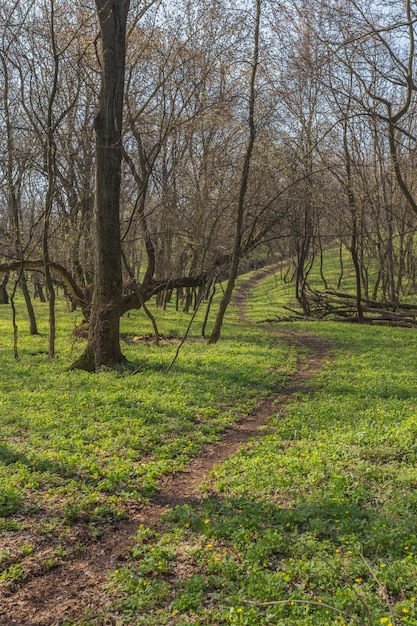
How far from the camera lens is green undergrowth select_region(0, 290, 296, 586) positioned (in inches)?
217

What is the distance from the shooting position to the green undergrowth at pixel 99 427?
5504 millimetres

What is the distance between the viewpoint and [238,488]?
5.97m

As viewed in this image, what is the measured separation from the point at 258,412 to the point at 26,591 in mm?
6023

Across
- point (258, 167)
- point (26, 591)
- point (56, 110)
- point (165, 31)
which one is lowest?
point (26, 591)

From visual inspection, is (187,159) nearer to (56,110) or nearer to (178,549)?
(56,110)

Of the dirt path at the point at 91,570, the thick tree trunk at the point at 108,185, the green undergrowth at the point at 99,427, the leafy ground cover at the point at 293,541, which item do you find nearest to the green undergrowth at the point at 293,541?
the leafy ground cover at the point at 293,541

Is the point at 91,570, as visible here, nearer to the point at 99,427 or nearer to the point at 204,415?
the point at 99,427

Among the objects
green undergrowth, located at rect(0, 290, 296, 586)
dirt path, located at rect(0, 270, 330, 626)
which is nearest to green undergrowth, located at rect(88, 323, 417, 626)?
dirt path, located at rect(0, 270, 330, 626)

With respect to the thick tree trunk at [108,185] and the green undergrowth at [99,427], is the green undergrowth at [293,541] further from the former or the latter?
the thick tree trunk at [108,185]

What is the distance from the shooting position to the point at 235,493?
5926mm

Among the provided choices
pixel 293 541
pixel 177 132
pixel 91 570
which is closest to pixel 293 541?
pixel 293 541

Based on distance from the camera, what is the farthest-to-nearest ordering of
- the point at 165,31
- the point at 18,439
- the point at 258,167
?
the point at 258,167 < the point at 165,31 < the point at 18,439

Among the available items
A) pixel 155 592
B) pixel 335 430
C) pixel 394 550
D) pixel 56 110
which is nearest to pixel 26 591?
pixel 155 592

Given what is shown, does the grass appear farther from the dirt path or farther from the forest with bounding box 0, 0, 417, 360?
the forest with bounding box 0, 0, 417, 360
